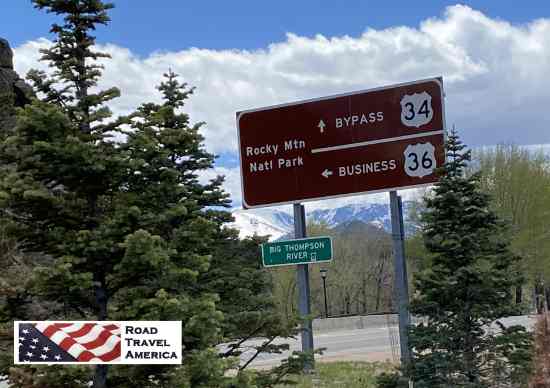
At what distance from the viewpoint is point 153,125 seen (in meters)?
7.56

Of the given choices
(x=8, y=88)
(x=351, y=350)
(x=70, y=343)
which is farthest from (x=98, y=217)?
(x=8, y=88)

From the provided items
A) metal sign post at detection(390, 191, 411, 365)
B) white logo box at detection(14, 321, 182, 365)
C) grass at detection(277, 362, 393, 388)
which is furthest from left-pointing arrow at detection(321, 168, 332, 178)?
white logo box at detection(14, 321, 182, 365)

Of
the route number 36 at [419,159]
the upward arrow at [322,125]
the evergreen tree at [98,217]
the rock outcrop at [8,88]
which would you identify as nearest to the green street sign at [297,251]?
the route number 36 at [419,159]

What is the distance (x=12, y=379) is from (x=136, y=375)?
1.13 m

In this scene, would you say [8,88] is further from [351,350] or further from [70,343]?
[70,343]

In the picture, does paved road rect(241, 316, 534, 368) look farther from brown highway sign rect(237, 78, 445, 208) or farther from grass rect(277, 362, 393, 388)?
brown highway sign rect(237, 78, 445, 208)

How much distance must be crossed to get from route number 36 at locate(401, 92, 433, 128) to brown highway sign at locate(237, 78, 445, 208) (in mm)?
19

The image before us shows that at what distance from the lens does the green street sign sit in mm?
14281

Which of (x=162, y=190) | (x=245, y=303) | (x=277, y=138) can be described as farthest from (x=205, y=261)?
(x=277, y=138)

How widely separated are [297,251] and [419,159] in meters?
2.93

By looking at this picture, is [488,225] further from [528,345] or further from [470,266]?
[528,345]

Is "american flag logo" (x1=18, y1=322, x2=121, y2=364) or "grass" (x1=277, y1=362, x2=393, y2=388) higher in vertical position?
"american flag logo" (x1=18, y1=322, x2=121, y2=364)

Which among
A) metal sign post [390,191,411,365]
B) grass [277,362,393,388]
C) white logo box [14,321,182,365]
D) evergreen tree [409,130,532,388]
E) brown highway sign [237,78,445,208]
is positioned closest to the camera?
white logo box [14,321,182,365]

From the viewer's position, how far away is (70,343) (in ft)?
20.4
